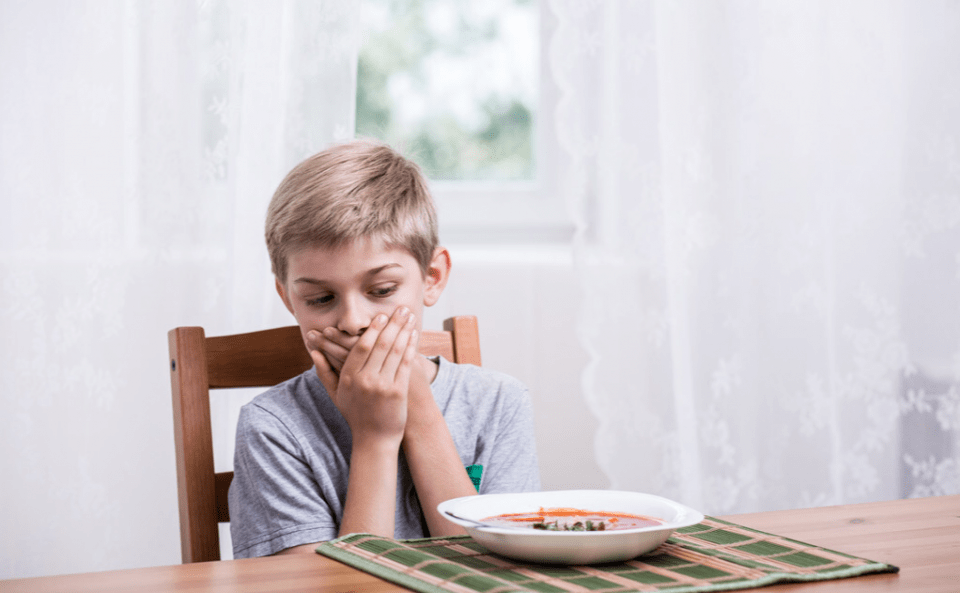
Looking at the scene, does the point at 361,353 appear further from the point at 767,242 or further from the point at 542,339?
the point at 767,242

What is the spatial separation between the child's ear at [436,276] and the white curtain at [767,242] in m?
0.58

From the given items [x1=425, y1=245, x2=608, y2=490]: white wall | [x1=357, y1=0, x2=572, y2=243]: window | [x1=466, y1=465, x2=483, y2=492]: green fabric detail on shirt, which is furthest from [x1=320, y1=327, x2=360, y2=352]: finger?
[x1=357, y1=0, x2=572, y2=243]: window

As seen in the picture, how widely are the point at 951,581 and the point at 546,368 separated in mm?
1168

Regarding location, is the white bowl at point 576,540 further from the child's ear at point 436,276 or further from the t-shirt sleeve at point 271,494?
the child's ear at point 436,276

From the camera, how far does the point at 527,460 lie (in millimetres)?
1120

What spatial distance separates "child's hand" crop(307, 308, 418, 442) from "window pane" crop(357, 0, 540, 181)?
0.96 m

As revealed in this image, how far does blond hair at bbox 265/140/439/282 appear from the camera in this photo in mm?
1001

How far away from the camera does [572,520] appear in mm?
714

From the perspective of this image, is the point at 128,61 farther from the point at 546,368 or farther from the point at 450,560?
the point at 450,560

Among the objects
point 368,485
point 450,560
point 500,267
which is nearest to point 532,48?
point 500,267

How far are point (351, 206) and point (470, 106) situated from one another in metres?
0.99

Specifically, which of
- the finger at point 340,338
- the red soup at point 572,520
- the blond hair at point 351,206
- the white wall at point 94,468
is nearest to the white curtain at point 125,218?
the white wall at point 94,468

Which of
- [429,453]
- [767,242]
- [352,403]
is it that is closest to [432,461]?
[429,453]

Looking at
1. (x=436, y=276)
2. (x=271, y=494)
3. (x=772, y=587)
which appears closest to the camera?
(x=772, y=587)
